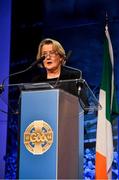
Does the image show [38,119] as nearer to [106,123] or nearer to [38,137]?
[38,137]

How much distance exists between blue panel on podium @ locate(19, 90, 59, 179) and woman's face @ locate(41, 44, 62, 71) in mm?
625

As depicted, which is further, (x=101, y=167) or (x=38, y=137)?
(x=101, y=167)

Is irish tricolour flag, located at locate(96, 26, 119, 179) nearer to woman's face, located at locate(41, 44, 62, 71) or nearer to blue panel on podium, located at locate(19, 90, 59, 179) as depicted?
woman's face, located at locate(41, 44, 62, 71)

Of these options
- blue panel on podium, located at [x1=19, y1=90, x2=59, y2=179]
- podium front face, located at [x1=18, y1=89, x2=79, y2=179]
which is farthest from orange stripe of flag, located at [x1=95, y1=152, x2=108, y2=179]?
blue panel on podium, located at [x1=19, y1=90, x2=59, y2=179]

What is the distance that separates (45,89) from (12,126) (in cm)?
237

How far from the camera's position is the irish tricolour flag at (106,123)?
11.0 feet

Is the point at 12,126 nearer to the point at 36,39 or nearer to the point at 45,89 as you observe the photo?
the point at 36,39

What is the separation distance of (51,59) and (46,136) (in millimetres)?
799

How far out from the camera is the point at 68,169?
1867mm

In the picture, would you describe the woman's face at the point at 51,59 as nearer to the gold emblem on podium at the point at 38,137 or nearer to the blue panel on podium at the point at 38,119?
the blue panel on podium at the point at 38,119

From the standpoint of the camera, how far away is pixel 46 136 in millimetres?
1822

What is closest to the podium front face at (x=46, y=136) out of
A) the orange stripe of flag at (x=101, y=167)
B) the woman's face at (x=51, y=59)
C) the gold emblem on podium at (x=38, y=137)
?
the gold emblem on podium at (x=38, y=137)

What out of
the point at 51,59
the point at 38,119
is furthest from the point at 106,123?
the point at 38,119

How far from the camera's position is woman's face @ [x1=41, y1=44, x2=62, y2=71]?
2.51m
